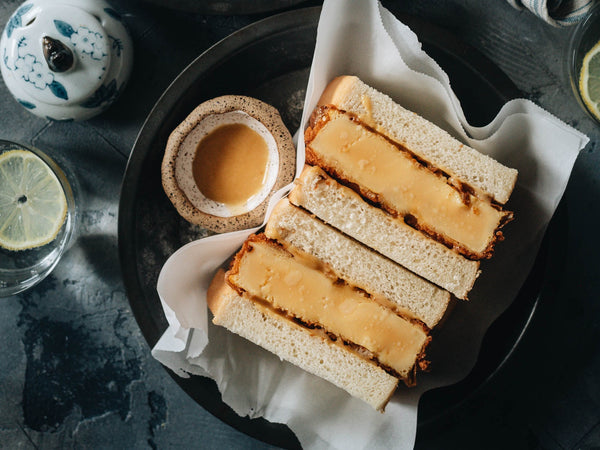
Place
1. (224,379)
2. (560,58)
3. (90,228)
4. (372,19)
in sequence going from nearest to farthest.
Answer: (372,19)
(224,379)
(560,58)
(90,228)

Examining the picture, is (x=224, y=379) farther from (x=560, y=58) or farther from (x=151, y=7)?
(x=560, y=58)

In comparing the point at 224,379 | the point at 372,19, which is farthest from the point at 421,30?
the point at 224,379

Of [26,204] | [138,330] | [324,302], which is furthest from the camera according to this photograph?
[138,330]

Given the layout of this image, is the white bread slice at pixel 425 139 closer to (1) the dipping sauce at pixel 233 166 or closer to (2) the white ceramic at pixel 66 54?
(1) the dipping sauce at pixel 233 166

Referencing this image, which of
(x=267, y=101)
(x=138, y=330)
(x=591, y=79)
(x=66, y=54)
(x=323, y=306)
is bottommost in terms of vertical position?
(x=138, y=330)

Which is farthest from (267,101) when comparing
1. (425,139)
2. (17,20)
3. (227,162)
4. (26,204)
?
(26,204)

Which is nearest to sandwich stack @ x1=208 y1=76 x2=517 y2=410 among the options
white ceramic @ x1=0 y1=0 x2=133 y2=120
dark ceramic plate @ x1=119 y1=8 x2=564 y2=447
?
dark ceramic plate @ x1=119 y1=8 x2=564 y2=447

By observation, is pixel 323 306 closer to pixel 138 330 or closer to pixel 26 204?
pixel 138 330
